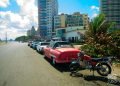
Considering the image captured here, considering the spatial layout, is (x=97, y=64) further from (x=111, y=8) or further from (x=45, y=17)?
(x=45, y=17)

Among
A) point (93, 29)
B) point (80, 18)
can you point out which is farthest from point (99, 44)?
point (80, 18)

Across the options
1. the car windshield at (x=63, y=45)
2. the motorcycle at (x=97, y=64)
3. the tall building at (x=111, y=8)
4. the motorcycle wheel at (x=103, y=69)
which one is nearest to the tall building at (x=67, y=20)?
the tall building at (x=111, y=8)

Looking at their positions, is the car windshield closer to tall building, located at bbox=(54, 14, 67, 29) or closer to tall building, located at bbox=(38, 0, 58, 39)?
tall building, located at bbox=(54, 14, 67, 29)

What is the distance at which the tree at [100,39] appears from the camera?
17.0m

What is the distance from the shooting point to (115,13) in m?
117

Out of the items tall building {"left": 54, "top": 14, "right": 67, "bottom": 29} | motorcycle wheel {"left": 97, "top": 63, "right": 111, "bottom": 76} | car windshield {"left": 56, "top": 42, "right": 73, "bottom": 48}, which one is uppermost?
tall building {"left": 54, "top": 14, "right": 67, "bottom": 29}

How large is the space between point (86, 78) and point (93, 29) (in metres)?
11.9

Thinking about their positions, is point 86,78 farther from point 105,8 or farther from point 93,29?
point 105,8

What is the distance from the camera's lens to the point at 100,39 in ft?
57.4

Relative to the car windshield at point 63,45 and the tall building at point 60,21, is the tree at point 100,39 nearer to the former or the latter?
the car windshield at point 63,45

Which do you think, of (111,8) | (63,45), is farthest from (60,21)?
(63,45)

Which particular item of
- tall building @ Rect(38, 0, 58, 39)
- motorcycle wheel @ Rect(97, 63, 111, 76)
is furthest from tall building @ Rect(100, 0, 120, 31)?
motorcycle wheel @ Rect(97, 63, 111, 76)

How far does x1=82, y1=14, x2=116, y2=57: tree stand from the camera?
1705 cm

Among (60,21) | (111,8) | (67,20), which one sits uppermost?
(111,8)
